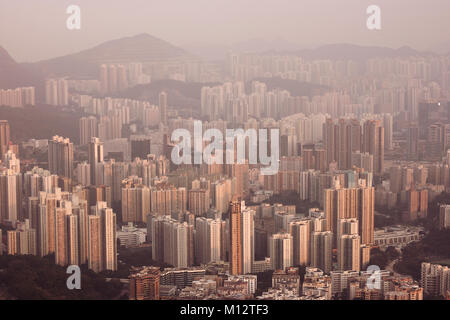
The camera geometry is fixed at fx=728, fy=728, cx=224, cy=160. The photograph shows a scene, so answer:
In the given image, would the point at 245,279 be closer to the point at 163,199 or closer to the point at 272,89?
the point at 163,199

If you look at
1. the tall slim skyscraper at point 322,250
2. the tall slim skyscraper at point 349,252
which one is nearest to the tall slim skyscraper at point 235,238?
the tall slim skyscraper at point 322,250

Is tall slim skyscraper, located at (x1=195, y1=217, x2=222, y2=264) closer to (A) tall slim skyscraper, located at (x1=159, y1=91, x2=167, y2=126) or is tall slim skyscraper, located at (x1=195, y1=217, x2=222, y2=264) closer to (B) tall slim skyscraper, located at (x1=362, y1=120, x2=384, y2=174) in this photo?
(A) tall slim skyscraper, located at (x1=159, y1=91, x2=167, y2=126)

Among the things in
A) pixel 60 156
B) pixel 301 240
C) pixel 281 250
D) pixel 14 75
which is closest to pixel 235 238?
pixel 281 250

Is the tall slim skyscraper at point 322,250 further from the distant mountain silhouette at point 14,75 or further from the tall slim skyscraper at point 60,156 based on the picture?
the distant mountain silhouette at point 14,75

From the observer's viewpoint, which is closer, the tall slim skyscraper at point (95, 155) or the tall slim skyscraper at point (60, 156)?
the tall slim skyscraper at point (60, 156)

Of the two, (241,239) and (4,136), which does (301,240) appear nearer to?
(241,239)
